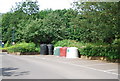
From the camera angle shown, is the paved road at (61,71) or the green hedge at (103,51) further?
the green hedge at (103,51)

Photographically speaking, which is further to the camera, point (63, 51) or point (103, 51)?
point (63, 51)

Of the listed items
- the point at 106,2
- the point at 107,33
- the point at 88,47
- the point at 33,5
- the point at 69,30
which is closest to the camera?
the point at 106,2

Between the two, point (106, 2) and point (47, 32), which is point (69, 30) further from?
point (106, 2)

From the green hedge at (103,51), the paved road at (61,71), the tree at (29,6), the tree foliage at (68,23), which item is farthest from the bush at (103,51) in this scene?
the tree at (29,6)

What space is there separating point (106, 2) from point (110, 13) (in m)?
0.82

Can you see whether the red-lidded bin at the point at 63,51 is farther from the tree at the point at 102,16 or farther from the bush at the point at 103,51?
the tree at the point at 102,16

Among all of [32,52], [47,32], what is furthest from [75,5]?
[47,32]

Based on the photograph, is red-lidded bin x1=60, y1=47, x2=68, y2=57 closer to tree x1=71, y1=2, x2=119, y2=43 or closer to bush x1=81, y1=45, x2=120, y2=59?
bush x1=81, y1=45, x2=120, y2=59

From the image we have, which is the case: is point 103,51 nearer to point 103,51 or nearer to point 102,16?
point 103,51

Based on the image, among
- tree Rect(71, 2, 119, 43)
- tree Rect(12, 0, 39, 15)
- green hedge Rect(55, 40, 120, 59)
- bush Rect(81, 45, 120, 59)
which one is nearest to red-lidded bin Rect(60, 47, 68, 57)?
green hedge Rect(55, 40, 120, 59)

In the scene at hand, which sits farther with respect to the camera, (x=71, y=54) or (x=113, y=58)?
(x=71, y=54)

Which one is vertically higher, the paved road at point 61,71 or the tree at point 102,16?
the tree at point 102,16

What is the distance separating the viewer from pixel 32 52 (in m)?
30.0

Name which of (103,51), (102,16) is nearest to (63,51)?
(103,51)
